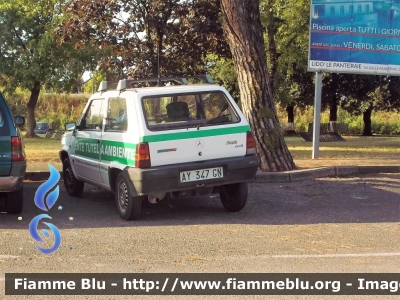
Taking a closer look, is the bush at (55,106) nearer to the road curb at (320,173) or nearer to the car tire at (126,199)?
the road curb at (320,173)

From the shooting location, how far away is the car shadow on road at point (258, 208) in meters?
8.23

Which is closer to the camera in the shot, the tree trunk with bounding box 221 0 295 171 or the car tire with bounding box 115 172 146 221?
the car tire with bounding box 115 172 146 221

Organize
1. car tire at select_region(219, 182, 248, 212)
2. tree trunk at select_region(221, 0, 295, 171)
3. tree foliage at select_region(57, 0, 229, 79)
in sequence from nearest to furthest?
car tire at select_region(219, 182, 248, 212) < tree trunk at select_region(221, 0, 295, 171) < tree foliage at select_region(57, 0, 229, 79)

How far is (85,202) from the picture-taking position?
9.83m

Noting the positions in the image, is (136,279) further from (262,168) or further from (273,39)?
(273,39)

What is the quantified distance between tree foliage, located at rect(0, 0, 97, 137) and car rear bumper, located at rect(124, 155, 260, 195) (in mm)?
29118

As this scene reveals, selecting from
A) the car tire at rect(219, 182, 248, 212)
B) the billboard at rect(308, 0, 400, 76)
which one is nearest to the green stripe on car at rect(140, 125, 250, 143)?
the car tire at rect(219, 182, 248, 212)

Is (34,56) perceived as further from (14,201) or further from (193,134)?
(193,134)

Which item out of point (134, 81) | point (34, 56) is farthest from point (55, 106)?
point (134, 81)

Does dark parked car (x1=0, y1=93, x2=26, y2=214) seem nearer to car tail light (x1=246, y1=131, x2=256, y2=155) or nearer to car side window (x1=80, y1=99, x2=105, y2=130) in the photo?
car side window (x1=80, y1=99, x2=105, y2=130)

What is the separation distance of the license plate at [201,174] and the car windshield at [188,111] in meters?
0.60

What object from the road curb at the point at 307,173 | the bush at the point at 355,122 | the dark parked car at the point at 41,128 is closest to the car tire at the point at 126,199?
the road curb at the point at 307,173

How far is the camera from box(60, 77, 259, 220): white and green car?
782 centimetres

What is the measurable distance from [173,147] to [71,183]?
122 inches
